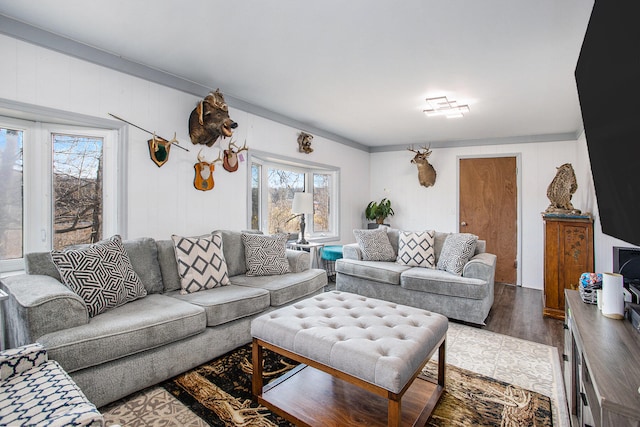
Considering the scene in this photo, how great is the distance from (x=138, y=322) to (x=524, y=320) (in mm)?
3608

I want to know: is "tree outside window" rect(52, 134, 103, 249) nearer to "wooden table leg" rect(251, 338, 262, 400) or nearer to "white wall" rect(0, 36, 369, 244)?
"white wall" rect(0, 36, 369, 244)

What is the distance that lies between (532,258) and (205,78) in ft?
17.1

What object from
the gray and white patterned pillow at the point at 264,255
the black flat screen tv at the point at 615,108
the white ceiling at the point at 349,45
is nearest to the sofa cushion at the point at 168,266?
the gray and white patterned pillow at the point at 264,255

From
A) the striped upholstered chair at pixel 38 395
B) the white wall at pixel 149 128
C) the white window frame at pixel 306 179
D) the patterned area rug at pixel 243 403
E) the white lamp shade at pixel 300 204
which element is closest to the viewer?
the striped upholstered chair at pixel 38 395

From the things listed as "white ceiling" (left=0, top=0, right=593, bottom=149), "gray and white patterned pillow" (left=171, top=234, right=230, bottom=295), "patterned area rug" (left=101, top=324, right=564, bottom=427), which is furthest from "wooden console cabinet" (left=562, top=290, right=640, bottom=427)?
"gray and white patterned pillow" (left=171, top=234, right=230, bottom=295)

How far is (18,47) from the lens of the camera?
215cm

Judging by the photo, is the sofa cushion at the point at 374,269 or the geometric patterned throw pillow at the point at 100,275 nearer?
the geometric patterned throw pillow at the point at 100,275

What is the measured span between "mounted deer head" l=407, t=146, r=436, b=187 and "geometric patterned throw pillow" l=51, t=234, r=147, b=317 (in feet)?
15.2

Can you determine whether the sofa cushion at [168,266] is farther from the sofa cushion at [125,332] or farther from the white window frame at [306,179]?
the white window frame at [306,179]

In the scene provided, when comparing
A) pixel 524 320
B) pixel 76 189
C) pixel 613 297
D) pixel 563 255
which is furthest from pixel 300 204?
pixel 613 297

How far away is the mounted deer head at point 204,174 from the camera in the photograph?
3246 millimetres

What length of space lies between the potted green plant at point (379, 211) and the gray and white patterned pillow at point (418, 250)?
1.93 m

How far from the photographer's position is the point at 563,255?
3.53 metres

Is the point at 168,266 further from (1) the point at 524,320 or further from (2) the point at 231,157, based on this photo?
(1) the point at 524,320
